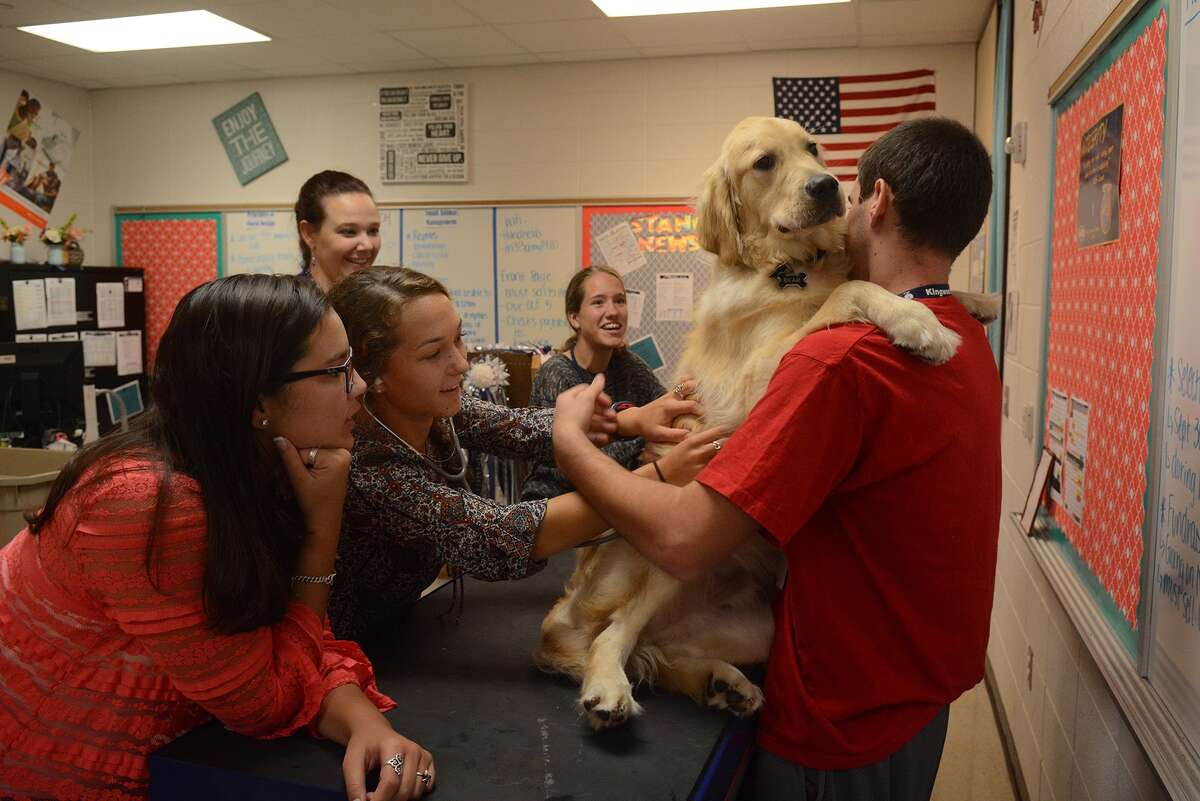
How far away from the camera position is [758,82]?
215 inches

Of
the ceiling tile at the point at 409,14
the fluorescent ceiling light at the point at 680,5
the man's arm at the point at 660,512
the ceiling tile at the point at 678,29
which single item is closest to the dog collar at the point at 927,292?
the man's arm at the point at 660,512

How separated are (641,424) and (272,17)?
164 inches

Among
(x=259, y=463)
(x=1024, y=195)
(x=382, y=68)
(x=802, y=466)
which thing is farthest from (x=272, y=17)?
(x=802, y=466)

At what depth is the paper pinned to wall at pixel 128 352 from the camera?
654 centimetres

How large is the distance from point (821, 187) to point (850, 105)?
389 cm

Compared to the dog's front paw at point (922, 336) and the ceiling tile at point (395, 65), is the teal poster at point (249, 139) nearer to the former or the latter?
the ceiling tile at point (395, 65)

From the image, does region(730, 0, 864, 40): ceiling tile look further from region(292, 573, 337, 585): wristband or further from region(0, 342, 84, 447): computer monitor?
region(292, 573, 337, 585): wristband

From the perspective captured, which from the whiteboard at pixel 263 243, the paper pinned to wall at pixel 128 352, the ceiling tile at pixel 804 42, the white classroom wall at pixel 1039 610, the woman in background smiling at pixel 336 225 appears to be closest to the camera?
the white classroom wall at pixel 1039 610

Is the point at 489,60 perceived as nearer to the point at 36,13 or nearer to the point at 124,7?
the point at 124,7

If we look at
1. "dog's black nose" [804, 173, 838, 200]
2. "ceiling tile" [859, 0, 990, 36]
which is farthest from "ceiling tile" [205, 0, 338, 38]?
"dog's black nose" [804, 173, 838, 200]

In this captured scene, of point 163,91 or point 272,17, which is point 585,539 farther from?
point 163,91

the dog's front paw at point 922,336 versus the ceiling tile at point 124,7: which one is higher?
the ceiling tile at point 124,7

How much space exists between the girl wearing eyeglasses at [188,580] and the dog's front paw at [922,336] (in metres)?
0.82

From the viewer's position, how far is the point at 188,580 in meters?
1.17
